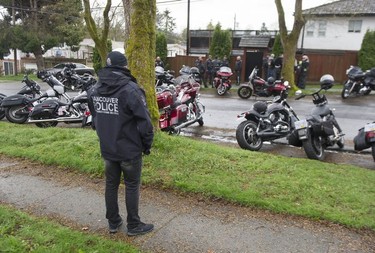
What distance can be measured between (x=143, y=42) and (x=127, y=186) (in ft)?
9.73

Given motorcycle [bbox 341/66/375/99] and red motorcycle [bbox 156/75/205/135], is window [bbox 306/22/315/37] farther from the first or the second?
red motorcycle [bbox 156/75/205/135]

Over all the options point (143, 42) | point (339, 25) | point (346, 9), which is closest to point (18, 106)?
point (143, 42)

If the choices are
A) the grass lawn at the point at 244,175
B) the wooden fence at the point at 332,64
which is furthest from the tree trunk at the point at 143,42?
the wooden fence at the point at 332,64

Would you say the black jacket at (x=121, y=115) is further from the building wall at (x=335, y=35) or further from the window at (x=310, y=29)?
the window at (x=310, y=29)

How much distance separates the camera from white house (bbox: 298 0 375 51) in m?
31.2

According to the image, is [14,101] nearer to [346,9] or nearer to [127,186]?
[127,186]

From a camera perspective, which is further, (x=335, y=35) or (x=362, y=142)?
(x=335, y=35)

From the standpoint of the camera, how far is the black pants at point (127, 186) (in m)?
3.68

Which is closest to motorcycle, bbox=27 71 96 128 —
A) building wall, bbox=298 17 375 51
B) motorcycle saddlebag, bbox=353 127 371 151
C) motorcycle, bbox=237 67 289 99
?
motorcycle saddlebag, bbox=353 127 371 151

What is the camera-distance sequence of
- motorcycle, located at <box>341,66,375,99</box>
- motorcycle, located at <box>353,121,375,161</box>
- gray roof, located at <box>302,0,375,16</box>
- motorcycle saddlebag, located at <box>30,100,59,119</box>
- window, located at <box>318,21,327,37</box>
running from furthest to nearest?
window, located at <box>318,21,327,37</box>
gray roof, located at <box>302,0,375,16</box>
motorcycle, located at <box>341,66,375,99</box>
motorcycle saddlebag, located at <box>30,100,59,119</box>
motorcycle, located at <box>353,121,375,161</box>

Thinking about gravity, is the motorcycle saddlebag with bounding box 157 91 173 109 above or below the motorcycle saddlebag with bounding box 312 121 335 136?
above

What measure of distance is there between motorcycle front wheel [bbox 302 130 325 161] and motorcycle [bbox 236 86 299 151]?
769 millimetres

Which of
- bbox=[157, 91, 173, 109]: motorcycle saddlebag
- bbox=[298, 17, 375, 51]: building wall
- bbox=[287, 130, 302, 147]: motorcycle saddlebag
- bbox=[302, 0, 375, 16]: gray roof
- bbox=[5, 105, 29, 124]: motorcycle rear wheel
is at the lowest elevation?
bbox=[5, 105, 29, 124]: motorcycle rear wheel

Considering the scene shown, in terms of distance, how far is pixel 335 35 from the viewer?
33188mm
